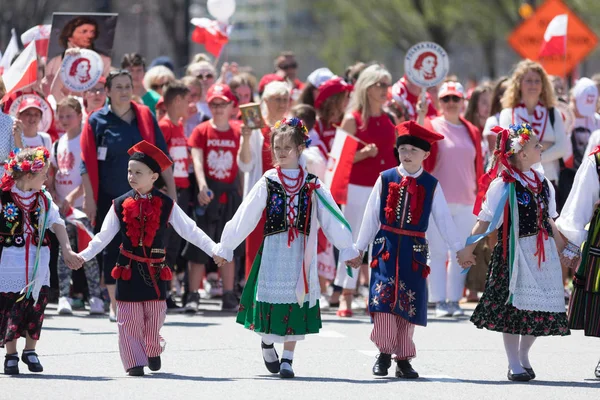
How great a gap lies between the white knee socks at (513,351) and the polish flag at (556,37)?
8.11 m

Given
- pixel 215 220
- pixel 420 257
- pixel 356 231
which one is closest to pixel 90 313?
pixel 215 220

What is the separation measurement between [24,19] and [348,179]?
33.6 meters

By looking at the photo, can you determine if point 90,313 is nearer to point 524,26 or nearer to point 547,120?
point 547,120

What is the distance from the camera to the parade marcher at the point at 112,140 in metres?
11.7

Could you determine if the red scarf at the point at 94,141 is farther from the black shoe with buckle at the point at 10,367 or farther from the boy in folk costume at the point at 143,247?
the black shoe with buckle at the point at 10,367

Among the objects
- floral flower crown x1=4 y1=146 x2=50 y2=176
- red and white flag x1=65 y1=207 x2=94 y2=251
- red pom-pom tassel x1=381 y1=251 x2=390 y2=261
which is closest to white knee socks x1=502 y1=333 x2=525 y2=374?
red pom-pom tassel x1=381 y1=251 x2=390 y2=261

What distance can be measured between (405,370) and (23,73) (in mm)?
5020

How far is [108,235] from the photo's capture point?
916cm

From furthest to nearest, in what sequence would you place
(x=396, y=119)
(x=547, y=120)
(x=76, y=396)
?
(x=396, y=119) → (x=547, y=120) → (x=76, y=396)

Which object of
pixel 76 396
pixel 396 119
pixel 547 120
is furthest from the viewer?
pixel 396 119

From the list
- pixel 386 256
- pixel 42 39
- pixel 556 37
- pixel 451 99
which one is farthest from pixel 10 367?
pixel 556 37

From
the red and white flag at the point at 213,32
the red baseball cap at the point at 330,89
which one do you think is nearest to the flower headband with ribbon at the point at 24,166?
the red baseball cap at the point at 330,89

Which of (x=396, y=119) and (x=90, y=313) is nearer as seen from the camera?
(x=90, y=313)

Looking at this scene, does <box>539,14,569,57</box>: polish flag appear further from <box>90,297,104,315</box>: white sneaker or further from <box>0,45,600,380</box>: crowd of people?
<box>90,297,104,315</box>: white sneaker
